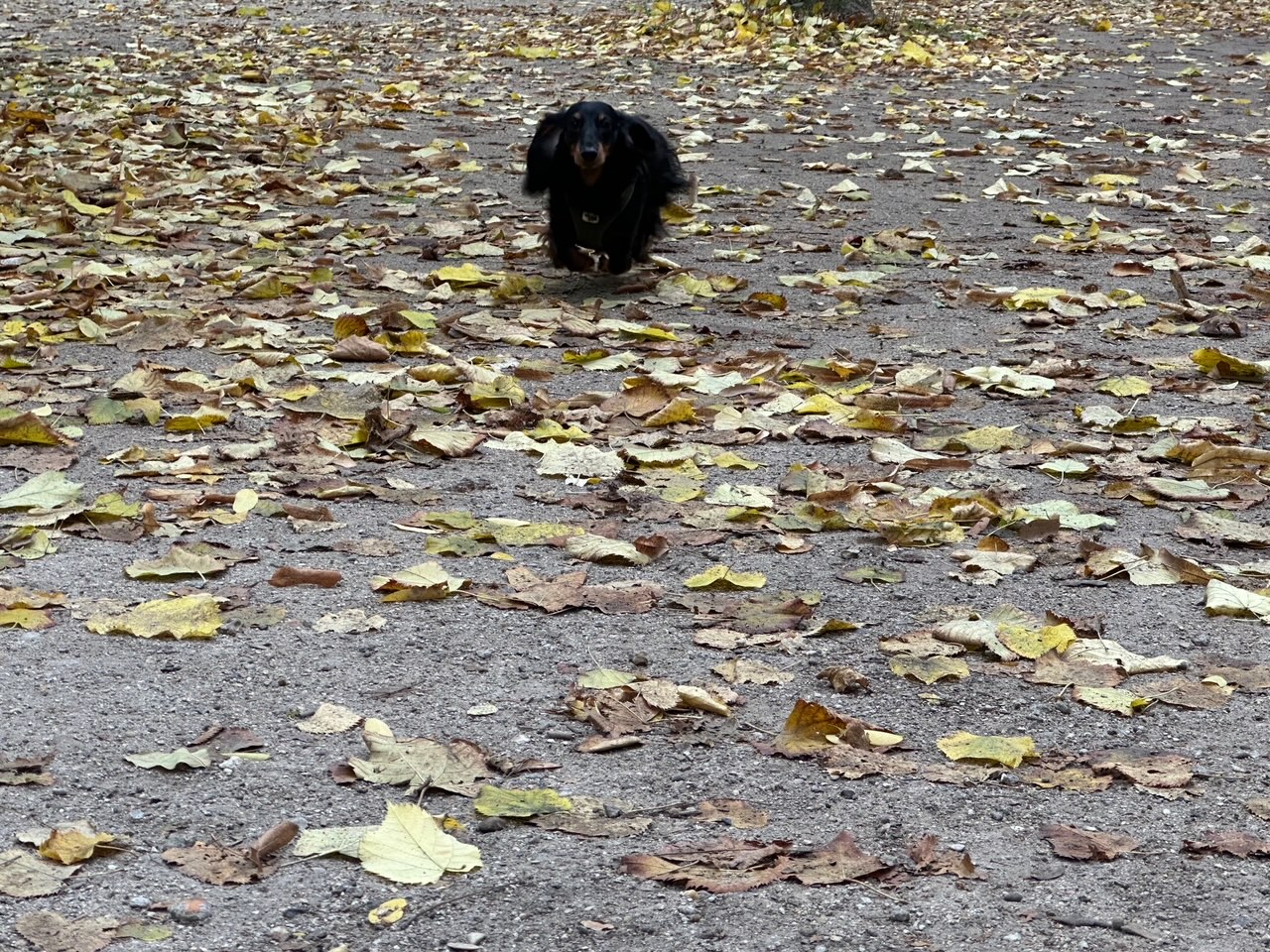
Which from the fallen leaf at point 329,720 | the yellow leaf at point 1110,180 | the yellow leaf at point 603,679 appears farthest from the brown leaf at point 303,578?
the yellow leaf at point 1110,180

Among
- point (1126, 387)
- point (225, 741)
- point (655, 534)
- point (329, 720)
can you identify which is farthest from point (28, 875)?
point (1126, 387)

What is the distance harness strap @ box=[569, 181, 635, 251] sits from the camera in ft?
21.3

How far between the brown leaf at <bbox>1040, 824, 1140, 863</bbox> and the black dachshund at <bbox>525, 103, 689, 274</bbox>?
13.7ft

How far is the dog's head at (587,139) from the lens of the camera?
6257 millimetres

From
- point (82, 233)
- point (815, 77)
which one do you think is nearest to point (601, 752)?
point (82, 233)

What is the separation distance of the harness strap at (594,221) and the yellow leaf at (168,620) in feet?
11.5

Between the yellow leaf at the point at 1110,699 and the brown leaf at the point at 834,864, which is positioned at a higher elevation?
the brown leaf at the point at 834,864

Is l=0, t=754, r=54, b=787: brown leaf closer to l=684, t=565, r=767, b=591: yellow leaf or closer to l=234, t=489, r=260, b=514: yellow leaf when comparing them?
l=234, t=489, r=260, b=514: yellow leaf

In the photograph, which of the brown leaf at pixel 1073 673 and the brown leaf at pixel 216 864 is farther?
the brown leaf at pixel 1073 673

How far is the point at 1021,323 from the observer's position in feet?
19.3

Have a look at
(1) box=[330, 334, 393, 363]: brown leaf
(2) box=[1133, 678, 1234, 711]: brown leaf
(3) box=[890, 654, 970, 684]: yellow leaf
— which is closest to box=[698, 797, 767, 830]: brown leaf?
(3) box=[890, 654, 970, 684]: yellow leaf

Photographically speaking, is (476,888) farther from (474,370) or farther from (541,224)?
(541,224)

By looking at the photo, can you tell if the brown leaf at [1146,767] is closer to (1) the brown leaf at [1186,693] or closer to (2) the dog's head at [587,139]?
(1) the brown leaf at [1186,693]

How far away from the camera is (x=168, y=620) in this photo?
10.6 feet
